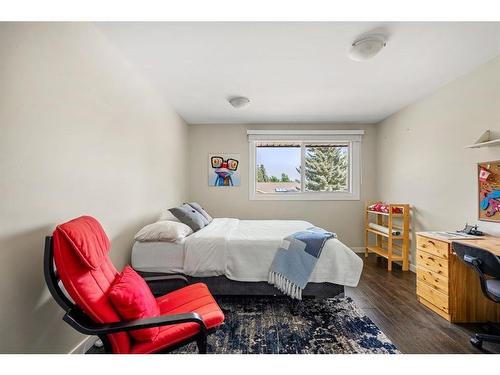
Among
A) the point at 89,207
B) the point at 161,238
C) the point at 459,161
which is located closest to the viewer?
the point at 89,207

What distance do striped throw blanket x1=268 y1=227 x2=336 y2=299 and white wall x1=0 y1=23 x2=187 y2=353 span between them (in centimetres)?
148

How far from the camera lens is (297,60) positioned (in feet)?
7.88

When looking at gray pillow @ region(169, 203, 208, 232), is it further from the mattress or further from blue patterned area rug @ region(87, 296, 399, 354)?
blue patterned area rug @ region(87, 296, 399, 354)

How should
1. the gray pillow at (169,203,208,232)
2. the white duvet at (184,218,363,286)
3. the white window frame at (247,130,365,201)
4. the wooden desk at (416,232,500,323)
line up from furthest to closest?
1. the white window frame at (247,130,365,201)
2. the gray pillow at (169,203,208,232)
3. the white duvet at (184,218,363,286)
4. the wooden desk at (416,232,500,323)

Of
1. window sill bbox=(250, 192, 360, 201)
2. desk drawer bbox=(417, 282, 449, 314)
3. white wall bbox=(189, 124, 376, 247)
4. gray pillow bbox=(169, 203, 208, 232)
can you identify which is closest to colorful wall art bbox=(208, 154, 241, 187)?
white wall bbox=(189, 124, 376, 247)

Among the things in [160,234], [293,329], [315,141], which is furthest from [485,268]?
[315,141]

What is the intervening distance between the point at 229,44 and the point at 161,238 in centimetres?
188

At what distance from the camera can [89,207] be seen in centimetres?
181

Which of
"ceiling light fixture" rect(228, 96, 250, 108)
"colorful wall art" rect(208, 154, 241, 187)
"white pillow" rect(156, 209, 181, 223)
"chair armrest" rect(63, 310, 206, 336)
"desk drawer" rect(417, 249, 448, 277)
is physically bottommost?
"desk drawer" rect(417, 249, 448, 277)

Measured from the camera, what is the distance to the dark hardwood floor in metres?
1.85

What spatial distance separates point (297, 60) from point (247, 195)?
2.80 meters

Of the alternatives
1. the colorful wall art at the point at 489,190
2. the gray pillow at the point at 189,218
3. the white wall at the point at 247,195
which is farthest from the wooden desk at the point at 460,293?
the gray pillow at the point at 189,218
